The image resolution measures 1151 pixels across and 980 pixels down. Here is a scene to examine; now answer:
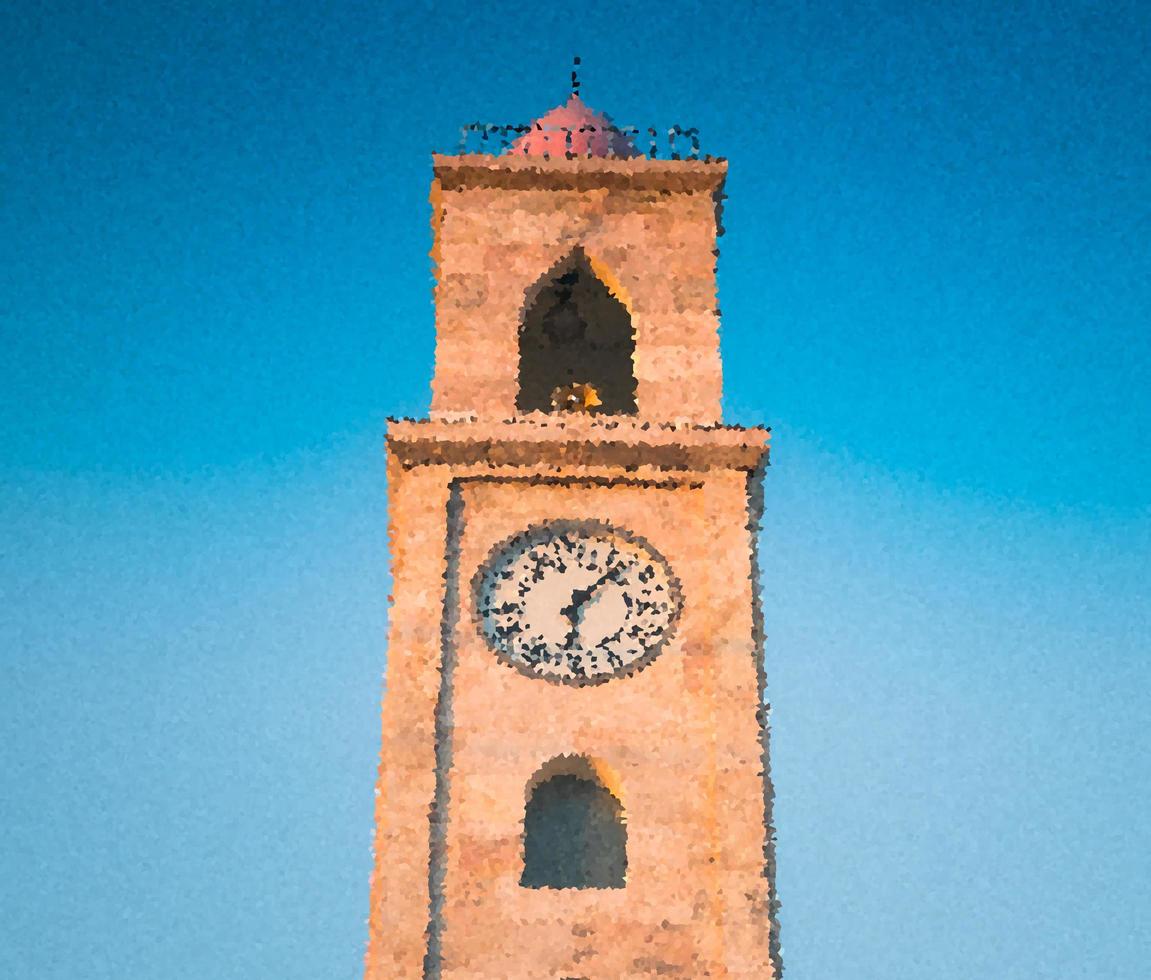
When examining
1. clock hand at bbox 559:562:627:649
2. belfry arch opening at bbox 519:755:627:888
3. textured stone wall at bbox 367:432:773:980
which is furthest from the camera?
clock hand at bbox 559:562:627:649

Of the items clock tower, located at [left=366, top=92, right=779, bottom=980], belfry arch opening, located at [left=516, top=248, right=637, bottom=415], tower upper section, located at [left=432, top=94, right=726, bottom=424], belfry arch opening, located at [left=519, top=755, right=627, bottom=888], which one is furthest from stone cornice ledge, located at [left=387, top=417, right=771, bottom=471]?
belfry arch opening, located at [left=519, top=755, right=627, bottom=888]

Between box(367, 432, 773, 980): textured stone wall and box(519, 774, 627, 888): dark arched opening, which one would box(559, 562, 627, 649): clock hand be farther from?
box(519, 774, 627, 888): dark arched opening

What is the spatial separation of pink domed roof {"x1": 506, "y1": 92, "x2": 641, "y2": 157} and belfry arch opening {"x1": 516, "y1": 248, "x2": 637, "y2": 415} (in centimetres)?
265

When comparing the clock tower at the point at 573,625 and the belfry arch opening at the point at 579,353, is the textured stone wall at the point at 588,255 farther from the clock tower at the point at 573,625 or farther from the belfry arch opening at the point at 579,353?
the belfry arch opening at the point at 579,353

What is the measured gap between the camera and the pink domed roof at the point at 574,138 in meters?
30.5

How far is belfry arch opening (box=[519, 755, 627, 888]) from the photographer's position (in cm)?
2444

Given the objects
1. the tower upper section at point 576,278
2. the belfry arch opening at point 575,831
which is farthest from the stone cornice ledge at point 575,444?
the belfry arch opening at point 575,831

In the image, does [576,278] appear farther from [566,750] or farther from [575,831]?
[575,831]

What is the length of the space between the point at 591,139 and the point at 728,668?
1180 centimetres

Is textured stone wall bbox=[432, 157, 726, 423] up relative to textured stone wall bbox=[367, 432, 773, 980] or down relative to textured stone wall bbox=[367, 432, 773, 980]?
up

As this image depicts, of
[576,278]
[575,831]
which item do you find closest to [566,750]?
[575,831]

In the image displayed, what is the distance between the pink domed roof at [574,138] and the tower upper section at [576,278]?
28 millimetres

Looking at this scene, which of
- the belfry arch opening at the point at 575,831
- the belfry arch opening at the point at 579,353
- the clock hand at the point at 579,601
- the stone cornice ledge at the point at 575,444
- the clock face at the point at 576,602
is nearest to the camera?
the belfry arch opening at the point at 575,831

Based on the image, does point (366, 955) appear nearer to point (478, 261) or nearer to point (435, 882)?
point (435, 882)
